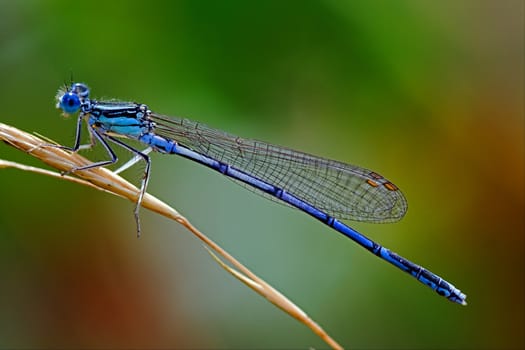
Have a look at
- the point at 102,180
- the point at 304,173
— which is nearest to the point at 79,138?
the point at 102,180

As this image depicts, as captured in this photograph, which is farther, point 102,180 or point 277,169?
point 277,169

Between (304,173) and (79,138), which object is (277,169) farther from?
(79,138)

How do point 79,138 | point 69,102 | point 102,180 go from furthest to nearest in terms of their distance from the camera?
point 69,102
point 79,138
point 102,180

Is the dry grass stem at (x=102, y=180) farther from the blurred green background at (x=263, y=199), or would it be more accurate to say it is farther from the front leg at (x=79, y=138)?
the blurred green background at (x=263, y=199)

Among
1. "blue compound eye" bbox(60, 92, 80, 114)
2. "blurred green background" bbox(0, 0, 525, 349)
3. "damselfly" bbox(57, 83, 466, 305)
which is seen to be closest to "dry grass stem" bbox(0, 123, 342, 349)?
"blue compound eye" bbox(60, 92, 80, 114)

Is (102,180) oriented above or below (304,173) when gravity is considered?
below

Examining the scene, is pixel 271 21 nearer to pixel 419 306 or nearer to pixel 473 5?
pixel 473 5
